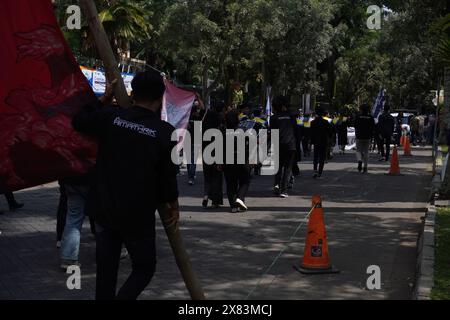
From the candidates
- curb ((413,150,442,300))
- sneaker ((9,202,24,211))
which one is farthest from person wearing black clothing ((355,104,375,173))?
sneaker ((9,202,24,211))

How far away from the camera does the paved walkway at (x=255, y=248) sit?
6941mm

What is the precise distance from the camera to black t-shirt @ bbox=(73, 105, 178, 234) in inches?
177

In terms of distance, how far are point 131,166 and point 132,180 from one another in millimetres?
87

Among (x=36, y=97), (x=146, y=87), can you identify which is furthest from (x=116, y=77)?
(x=36, y=97)

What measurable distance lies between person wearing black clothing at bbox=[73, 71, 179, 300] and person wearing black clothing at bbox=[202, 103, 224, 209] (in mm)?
7454

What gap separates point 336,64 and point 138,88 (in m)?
48.8

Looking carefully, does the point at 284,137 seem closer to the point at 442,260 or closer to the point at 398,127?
the point at 442,260

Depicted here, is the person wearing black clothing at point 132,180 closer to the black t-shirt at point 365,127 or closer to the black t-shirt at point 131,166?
the black t-shirt at point 131,166

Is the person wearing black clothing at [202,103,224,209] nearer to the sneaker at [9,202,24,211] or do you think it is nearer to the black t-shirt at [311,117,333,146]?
the sneaker at [9,202,24,211]

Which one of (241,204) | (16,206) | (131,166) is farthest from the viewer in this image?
(241,204)

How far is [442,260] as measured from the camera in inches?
307

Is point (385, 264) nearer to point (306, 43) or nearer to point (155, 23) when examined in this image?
point (306, 43)

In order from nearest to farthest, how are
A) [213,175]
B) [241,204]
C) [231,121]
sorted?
[241,204] < [213,175] < [231,121]

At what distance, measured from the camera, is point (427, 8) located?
17.5 m
